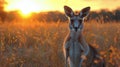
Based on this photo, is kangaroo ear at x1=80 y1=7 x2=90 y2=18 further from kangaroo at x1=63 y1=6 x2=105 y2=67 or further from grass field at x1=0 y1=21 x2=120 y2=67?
grass field at x1=0 y1=21 x2=120 y2=67

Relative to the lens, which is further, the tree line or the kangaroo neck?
the tree line

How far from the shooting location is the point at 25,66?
27.0 ft

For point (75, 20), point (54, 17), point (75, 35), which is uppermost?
point (75, 20)

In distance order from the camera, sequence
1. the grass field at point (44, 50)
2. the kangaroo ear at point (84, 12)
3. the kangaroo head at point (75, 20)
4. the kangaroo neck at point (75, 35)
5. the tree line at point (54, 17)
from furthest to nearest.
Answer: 1. the tree line at point (54, 17)
2. the grass field at point (44, 50)
3. the kangaroo ear at point (84, 12)
4. the kangaroo neck at point (75, 35)
5. the kangaroo head at point (75, 20)

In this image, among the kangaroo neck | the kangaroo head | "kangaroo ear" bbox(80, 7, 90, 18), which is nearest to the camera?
the kangaroo head

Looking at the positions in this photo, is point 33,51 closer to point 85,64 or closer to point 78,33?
point 85,64

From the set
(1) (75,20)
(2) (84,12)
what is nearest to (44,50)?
(2) (84,12)

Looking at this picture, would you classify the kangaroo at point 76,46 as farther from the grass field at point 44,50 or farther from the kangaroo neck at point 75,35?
the grass field at point 44,50

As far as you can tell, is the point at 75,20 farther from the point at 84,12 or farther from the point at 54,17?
the point at 54,17

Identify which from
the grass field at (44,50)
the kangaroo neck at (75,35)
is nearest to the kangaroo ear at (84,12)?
the kangaroo neck at (75,35)

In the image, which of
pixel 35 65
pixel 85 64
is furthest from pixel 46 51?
pixel 85 64

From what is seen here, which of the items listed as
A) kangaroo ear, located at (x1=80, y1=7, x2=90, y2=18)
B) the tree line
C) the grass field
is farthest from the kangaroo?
the tree line

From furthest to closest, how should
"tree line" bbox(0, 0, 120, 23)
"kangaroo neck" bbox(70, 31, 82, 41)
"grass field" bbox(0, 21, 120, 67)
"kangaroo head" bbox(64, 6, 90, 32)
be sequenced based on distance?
1. "tree line" bbox(0, 0, 120, 23)
2. "grass field" bbox(0, 21, 120, 67)
3. "kangaroo neck" bbox(70, 31, 82, 41)
4. "kangaroo head" bbox(64, 6, 90, 32)

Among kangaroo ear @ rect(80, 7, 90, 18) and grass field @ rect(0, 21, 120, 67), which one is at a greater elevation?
kangaroo ear @ rect(80, 7, 90, 18)
